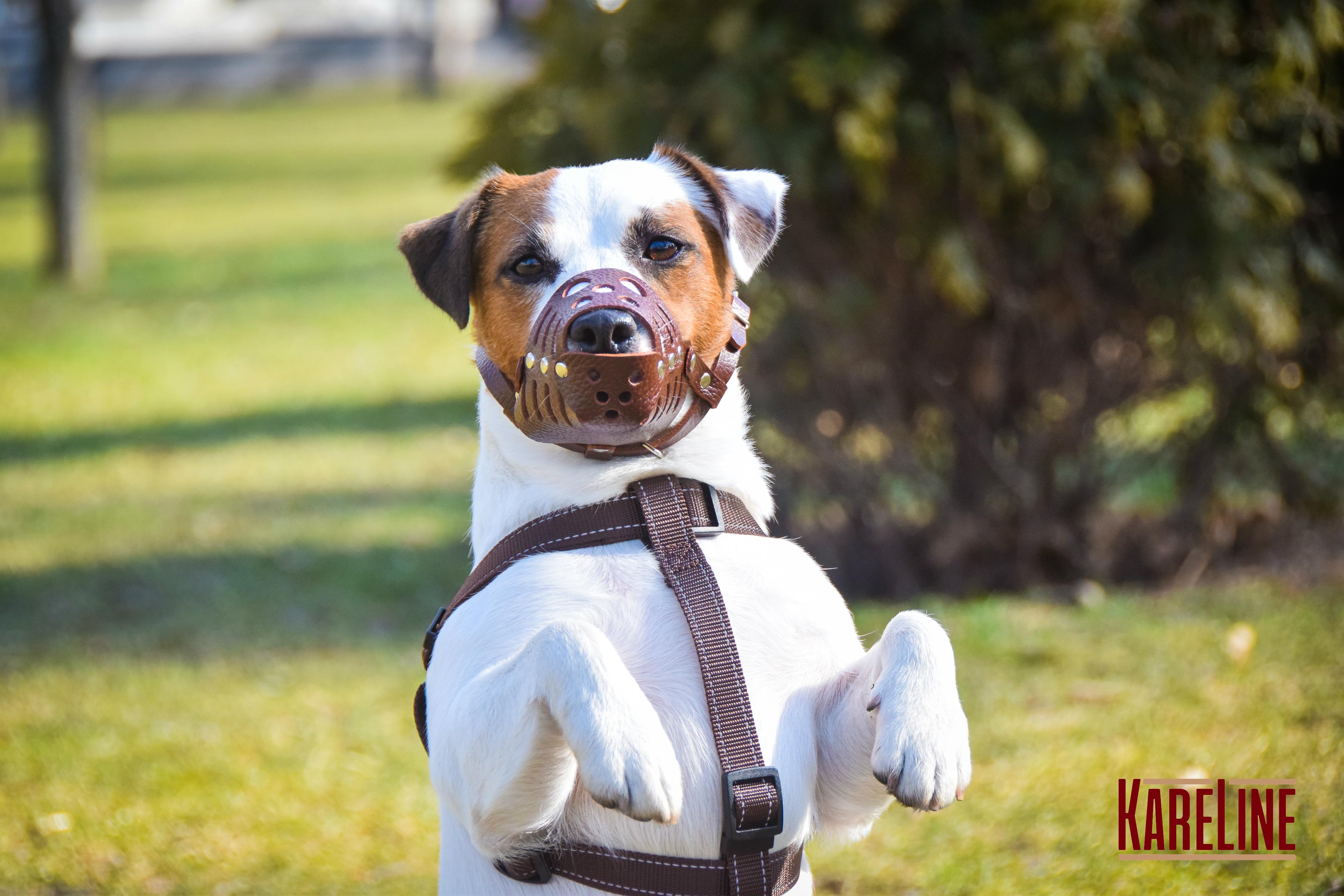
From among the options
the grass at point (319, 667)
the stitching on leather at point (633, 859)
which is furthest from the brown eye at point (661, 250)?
the grass at point (319, 667)

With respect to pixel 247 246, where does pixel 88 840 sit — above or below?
above

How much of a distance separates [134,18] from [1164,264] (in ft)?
161

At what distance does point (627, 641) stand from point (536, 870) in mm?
481

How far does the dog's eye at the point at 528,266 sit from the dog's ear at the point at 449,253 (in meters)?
0.18

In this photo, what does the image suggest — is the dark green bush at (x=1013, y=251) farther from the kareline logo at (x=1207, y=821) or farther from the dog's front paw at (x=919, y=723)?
the dog's front paw at (x=919, y=723)

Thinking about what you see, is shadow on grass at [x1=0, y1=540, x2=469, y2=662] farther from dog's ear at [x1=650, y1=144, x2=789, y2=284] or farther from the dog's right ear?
dog's ear at [x1=650, y1=144, x2=789, y2=284]

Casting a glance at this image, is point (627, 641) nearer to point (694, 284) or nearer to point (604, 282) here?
point (604, 282)

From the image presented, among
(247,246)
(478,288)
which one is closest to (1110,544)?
(478,288)

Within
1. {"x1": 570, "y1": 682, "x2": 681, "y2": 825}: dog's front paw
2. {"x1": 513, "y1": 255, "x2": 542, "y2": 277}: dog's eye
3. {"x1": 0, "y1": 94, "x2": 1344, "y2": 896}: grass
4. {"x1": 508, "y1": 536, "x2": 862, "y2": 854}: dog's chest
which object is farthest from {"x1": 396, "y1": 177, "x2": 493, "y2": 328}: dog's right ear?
{"x1": 0, "y1": 94, "x2": 1344, "y2": 896}: grass

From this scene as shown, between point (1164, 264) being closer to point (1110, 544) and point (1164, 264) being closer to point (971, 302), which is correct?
point (971, 302)

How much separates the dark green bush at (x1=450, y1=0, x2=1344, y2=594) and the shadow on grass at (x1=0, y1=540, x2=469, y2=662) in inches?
82.9

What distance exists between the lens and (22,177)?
24.4 metres

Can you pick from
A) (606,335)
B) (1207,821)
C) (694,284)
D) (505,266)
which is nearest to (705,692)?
(606,335)

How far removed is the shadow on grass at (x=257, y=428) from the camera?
30.8ft
